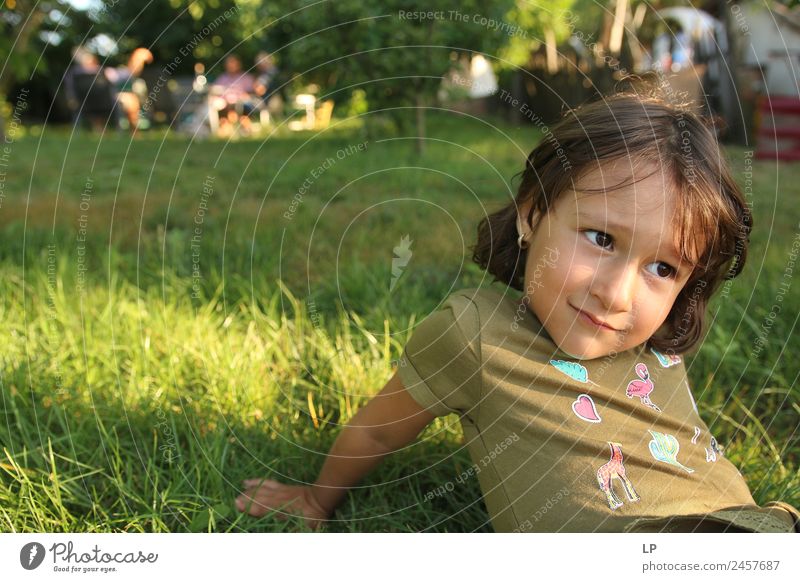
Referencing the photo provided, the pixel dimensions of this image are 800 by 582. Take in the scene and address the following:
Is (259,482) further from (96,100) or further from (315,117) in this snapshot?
(96,100)

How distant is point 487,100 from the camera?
979cm

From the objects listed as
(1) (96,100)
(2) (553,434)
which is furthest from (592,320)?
(1) (96,100)

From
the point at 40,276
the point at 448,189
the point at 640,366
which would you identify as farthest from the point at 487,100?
the point at 640,366

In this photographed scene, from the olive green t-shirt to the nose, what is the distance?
16cm

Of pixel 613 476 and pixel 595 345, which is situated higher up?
pixel 595 345

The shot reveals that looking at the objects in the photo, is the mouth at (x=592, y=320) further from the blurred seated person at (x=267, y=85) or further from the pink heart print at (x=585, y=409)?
the blurred seated person at (x=267, y=85)

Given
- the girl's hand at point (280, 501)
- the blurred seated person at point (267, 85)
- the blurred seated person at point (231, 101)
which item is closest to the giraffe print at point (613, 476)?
the girl's hand at point (280, 501)

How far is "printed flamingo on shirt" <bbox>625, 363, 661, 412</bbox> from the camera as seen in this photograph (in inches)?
54.5

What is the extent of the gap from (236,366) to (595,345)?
96 centimetres

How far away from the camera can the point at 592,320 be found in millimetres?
1258

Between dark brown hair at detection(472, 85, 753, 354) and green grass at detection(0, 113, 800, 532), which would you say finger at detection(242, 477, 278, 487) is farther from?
dark brown hair at detection(472, 85, 753, 354)

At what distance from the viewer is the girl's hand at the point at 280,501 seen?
4.91 feet

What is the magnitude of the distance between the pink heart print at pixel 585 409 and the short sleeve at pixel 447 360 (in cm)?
18
